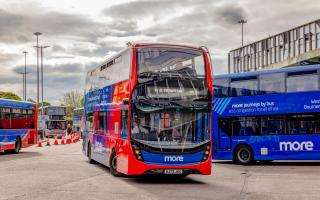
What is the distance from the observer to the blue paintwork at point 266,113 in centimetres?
2228

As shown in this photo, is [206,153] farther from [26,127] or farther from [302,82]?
[26,127]

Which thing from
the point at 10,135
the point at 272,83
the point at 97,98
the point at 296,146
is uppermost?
the point at 272,83

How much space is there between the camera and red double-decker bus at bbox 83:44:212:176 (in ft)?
50.2

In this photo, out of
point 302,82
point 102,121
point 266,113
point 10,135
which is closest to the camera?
point 102,121

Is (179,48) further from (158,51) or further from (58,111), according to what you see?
(58,111)

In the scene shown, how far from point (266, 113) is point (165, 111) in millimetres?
8719

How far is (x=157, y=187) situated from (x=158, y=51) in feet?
12.1

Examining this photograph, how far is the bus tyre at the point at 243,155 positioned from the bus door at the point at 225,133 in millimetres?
440

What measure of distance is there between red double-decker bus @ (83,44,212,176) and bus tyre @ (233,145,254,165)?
8565 mm

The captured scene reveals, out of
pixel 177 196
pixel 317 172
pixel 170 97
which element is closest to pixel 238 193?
pixel 177 196

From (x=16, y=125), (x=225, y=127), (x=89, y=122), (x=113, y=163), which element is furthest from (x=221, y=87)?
(x=16, y=125)

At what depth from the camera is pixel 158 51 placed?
15.8 metres

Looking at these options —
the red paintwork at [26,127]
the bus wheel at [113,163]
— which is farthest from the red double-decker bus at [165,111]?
the red paintwork at [26,127]

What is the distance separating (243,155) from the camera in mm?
24266
